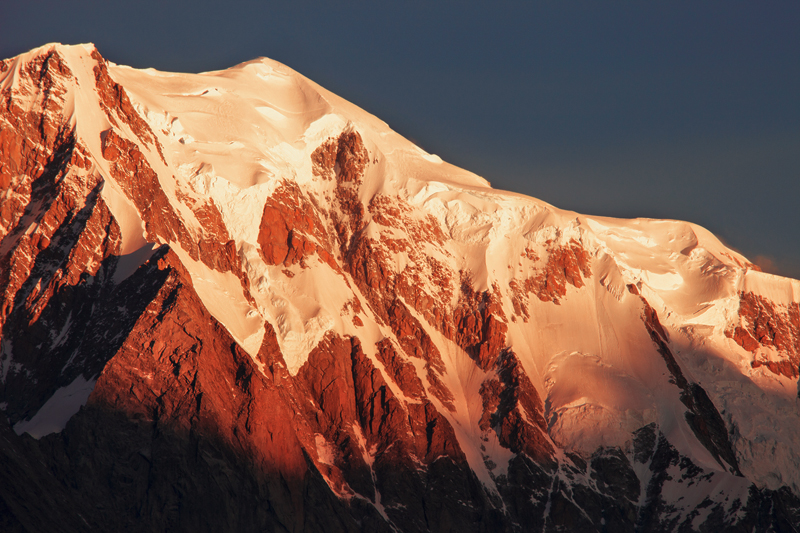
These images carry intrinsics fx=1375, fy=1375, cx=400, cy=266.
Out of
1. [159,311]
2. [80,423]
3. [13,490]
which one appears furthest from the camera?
[159,311]

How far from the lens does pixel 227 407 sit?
625 feet

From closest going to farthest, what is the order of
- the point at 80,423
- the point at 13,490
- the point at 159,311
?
the point at 13,490, the point at 80,423, the point at 159,311

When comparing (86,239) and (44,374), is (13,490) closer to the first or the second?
(44,374)

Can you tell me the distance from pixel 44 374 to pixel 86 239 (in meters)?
21.4

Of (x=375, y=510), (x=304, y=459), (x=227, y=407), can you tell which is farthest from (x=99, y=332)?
(x=375, y=510)

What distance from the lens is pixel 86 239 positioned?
196000 mm

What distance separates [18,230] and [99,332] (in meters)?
21.6

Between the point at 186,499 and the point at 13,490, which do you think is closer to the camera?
the point at 13,490

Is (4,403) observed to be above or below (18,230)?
below

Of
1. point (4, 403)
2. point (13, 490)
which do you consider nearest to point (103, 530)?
point (13, 490)

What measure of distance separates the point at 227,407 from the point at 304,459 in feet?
46.0

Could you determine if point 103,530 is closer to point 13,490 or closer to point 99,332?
point 13,490

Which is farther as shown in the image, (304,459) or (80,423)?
(304,459)

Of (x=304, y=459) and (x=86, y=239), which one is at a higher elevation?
(x=86, y=239)
